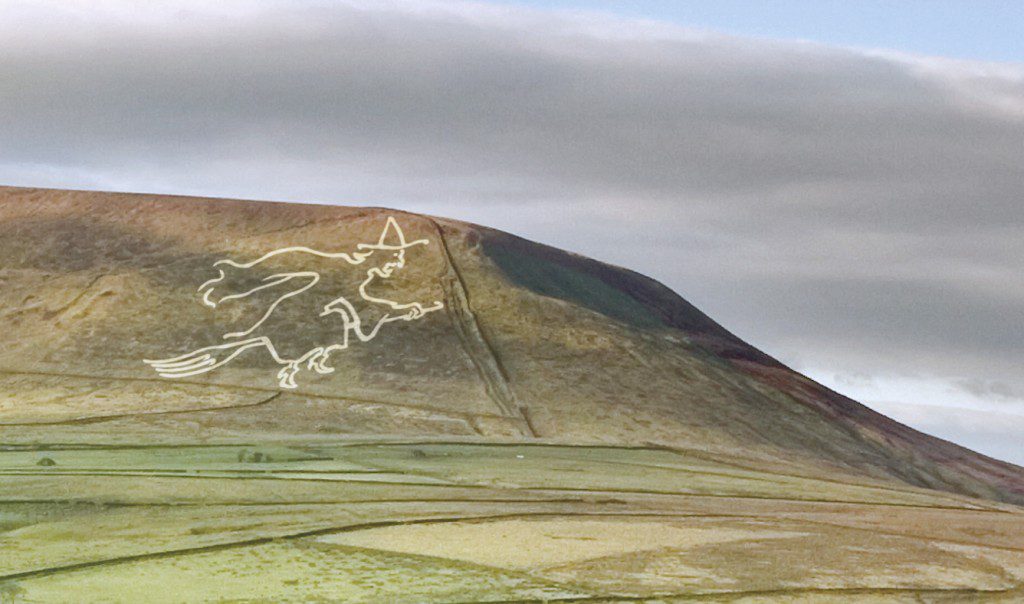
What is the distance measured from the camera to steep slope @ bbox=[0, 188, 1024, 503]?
64625 millimetres

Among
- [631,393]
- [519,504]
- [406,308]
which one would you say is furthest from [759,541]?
[406,308]

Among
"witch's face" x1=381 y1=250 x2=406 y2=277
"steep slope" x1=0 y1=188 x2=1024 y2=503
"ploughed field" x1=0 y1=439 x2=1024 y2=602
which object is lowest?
"ploughed field" x1=0 y1=439 x2=1024 y2=602

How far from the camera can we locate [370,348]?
241 feet

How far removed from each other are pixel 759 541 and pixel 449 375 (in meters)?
41.7

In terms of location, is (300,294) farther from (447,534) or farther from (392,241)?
(447,534)

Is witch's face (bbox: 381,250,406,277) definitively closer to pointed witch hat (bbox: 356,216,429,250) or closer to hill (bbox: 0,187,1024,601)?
hill (bbox: 0,187,1024,601)

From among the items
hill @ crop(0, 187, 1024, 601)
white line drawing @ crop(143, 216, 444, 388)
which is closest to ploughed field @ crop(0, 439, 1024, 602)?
hill @ crop(0, 187, 1024, 601)

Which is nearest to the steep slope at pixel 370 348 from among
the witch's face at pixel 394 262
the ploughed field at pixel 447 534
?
the witch's face at pixel 394 262

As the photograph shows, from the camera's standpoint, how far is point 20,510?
30.7 metres

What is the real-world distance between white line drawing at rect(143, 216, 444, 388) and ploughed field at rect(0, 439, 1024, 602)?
74.0 ft

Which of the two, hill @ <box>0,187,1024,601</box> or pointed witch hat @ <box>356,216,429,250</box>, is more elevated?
pointed witch hat @ <box>356,216,429,250</box>

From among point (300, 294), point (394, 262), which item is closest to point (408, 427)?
point (300, 294)

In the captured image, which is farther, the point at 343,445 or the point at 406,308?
the point at 406,308

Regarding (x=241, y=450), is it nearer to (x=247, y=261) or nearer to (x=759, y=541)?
(x=759, y=541)
